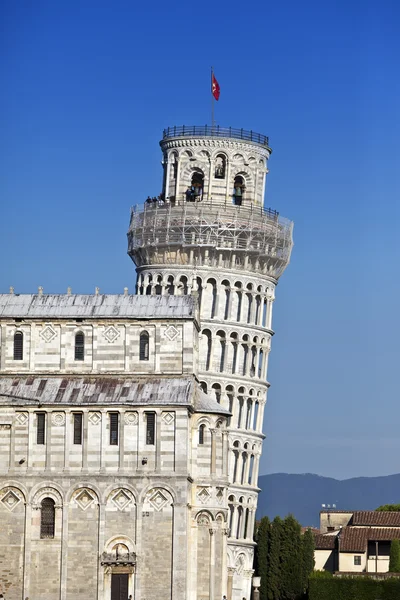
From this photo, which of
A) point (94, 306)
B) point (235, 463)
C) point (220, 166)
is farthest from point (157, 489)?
point (220, 166)

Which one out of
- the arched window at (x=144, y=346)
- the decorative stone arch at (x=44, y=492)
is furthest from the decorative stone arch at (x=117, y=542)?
the arched window at (x=144, y=346)

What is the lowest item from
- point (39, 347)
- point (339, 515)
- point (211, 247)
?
point (339, 515)

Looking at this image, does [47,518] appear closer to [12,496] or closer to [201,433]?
[12,496]

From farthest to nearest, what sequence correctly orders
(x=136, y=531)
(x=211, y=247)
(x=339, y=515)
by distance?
(x=339, y=515)
(x=211, y=247)
(x=136, y=531)

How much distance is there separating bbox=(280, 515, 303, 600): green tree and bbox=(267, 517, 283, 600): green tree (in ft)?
0.77

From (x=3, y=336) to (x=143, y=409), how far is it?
420 inches

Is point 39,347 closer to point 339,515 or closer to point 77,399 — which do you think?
point 77,399

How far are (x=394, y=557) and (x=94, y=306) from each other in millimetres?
40290

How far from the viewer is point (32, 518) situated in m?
104

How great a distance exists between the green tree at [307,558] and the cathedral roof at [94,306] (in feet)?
109

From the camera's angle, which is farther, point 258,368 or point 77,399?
point 258,368

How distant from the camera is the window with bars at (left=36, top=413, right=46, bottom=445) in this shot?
10569 centimetres

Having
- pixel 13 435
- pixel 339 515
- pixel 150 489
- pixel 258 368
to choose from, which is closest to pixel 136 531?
pixel 150 489

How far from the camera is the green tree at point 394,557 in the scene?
138m
